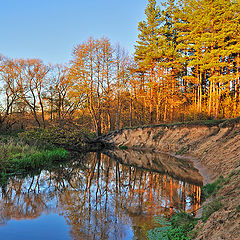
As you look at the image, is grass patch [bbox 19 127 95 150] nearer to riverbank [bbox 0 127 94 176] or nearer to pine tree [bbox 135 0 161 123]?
riverbank [bbox 0 127 94 176]

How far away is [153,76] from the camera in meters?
31.4

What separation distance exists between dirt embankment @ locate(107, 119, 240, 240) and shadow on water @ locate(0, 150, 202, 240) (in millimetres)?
1411

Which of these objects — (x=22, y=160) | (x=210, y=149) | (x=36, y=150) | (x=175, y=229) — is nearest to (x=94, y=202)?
(x=175, y=229)

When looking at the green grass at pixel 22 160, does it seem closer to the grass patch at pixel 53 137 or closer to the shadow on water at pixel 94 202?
the shadow on water at pixel 94 202

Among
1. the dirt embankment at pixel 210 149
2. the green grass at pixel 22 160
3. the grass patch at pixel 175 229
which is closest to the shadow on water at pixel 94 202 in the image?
the grass patch at pixel 175 229

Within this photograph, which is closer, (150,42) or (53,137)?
(53,137)

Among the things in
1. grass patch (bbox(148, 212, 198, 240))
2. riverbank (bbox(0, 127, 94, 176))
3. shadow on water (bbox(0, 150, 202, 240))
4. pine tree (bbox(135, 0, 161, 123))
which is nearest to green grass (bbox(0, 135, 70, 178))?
riverbank (bbox(0, 127, 94, 176))

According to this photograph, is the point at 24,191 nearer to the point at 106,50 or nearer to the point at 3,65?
the point at 106,50

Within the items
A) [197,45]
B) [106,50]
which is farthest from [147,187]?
[106,50]

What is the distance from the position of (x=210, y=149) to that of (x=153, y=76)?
58.7 feet

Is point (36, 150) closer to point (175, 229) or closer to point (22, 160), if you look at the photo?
point (22, 160)

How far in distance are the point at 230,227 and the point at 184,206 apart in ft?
11.2

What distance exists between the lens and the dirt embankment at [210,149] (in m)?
4.18

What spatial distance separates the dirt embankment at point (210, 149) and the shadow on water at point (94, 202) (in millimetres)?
1411
